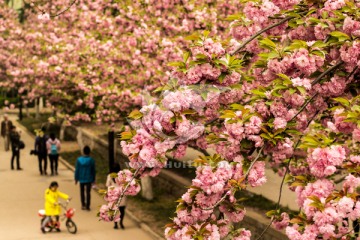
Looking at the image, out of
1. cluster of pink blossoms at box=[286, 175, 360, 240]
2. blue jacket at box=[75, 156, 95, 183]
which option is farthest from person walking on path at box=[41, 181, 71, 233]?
cluster of pink blossoms at box=[286, 175, 360, 240]

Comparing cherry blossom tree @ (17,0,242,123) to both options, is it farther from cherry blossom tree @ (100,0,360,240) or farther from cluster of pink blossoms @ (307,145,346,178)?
cluster of pink blossoms @ (307,145,346,178)

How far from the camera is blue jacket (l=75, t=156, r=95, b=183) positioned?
1756cm

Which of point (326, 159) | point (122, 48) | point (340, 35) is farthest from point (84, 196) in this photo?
point (326, 159)

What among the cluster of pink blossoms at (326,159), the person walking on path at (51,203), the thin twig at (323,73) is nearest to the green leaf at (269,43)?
the thin twig at (323,73)

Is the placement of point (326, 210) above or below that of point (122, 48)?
below

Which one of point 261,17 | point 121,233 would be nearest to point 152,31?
point 121,233

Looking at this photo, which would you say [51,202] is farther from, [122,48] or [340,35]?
[340,35]

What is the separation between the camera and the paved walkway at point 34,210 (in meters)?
15.3

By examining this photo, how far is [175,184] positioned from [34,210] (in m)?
4.02

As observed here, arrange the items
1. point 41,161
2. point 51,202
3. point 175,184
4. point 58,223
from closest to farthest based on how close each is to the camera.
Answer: point 51,202
point 58,223
point 175,184
point 41,161

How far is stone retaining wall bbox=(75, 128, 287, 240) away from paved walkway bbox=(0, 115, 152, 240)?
6.31 ft

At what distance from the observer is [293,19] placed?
23.1 ft

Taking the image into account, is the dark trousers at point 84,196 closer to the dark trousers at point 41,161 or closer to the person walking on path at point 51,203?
the person walking on path at point 51,203

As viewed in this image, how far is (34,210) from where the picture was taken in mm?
17781
